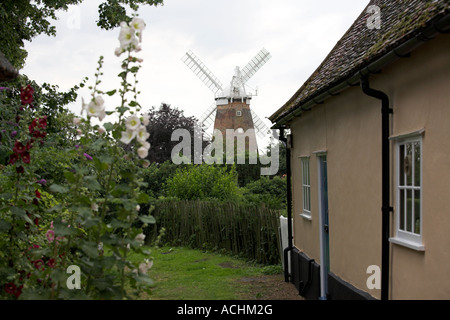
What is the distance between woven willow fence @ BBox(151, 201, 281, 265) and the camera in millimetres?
13438

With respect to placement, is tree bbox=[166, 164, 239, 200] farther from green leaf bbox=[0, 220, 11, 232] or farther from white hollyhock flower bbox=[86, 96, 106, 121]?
white hollyhock flower bbox=[86, 96, 106, 121]

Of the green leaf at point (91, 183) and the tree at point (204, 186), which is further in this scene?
the tree at point (204, 186)

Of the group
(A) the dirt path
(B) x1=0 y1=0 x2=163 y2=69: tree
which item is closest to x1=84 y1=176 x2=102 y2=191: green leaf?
(A) the dirt path

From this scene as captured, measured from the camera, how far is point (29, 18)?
13922 millimetres

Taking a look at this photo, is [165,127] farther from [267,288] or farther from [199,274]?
[267,288]

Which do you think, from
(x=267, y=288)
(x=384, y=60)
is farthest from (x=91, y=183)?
(x=267, y=288)

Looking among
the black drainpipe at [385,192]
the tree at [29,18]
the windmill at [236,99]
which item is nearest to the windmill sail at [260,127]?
the windmill at [236,99]

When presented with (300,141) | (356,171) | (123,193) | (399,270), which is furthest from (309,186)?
(123,193)

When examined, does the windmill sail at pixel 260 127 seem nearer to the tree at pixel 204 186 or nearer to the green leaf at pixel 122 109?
the tree at pixel 204 186

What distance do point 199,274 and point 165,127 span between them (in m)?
26.3

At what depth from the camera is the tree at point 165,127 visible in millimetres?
37188

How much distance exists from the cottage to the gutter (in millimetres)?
12

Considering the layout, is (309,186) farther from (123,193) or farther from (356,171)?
(123,193)

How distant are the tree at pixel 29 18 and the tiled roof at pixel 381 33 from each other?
17.2 ft
